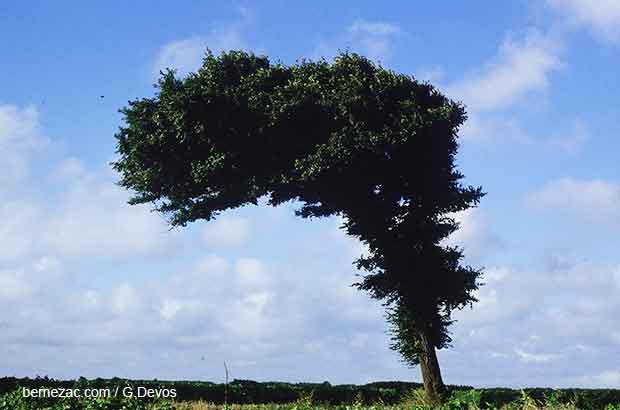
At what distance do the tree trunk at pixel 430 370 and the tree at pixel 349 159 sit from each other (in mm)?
64

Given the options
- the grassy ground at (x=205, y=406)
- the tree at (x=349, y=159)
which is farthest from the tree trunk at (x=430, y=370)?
the grassy ground at (x=205, y=406)

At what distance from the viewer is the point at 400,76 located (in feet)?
117

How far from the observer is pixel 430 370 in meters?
32.4

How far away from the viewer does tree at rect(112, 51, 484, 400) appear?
109 feet

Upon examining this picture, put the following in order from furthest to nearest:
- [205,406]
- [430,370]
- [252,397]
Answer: [252,397]
[430,370]
[205,406]

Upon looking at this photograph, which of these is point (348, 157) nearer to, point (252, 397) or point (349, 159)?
point (349, 159)

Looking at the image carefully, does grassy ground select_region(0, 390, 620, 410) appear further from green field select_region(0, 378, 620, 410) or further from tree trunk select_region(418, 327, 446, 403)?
tree trunk select_region(418, 327, 446, 403)

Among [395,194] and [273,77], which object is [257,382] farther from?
[273,77]

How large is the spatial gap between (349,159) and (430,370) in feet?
36.5

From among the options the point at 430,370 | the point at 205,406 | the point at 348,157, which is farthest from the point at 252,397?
the point at 348,157

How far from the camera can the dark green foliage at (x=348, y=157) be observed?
33500 mm

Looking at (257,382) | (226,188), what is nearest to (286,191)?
(226,188)

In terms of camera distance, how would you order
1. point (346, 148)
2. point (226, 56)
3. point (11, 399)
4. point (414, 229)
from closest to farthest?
point (11, 399), point (346, 148), point (414, 229), point (226, 56)

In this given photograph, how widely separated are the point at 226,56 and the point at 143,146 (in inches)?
272
